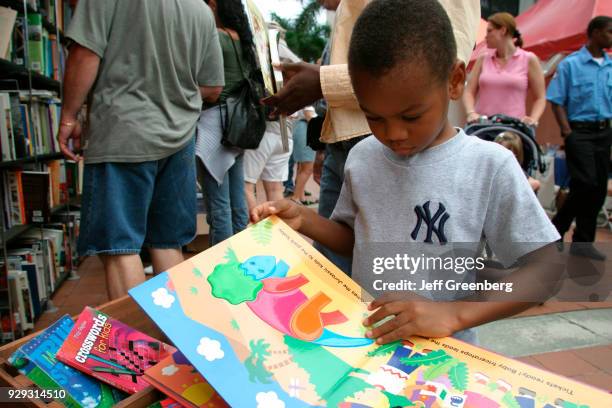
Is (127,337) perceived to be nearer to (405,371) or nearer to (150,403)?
(150,403)

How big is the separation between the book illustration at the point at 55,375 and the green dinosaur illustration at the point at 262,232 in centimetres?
42

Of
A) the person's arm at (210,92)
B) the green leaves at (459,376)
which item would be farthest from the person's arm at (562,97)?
the green leaves at (459,376)

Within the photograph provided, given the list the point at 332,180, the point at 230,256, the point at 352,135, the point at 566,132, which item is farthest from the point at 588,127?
the point at 230,256

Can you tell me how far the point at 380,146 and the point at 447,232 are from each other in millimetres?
271

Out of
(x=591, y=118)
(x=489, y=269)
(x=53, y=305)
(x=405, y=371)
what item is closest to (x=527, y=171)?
(x=591, y=118)

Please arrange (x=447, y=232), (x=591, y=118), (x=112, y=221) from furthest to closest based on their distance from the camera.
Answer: (x=591, y=118) < (x=112, y=221) < (x=447, y=232)

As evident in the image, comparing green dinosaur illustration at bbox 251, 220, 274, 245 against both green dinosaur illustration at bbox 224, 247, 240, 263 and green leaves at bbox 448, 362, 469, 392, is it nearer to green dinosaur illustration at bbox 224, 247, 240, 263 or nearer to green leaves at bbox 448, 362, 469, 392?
green dinosaur illustration at bbox 224, 247, 240, 263

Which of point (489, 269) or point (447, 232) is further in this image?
point (489, 269)

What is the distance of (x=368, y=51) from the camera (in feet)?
2.97

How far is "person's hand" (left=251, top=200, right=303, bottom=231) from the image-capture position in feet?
3.47

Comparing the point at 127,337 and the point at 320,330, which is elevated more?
the point at 320,330

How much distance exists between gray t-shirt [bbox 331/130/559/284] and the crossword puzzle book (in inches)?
20.1

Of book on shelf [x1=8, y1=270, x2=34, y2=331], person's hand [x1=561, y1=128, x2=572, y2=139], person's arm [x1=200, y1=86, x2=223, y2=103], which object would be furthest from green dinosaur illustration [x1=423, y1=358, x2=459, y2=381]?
person's hand [x1=561, y1=128, x2=572, y2=139]

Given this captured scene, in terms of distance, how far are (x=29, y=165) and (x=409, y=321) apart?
299cm
